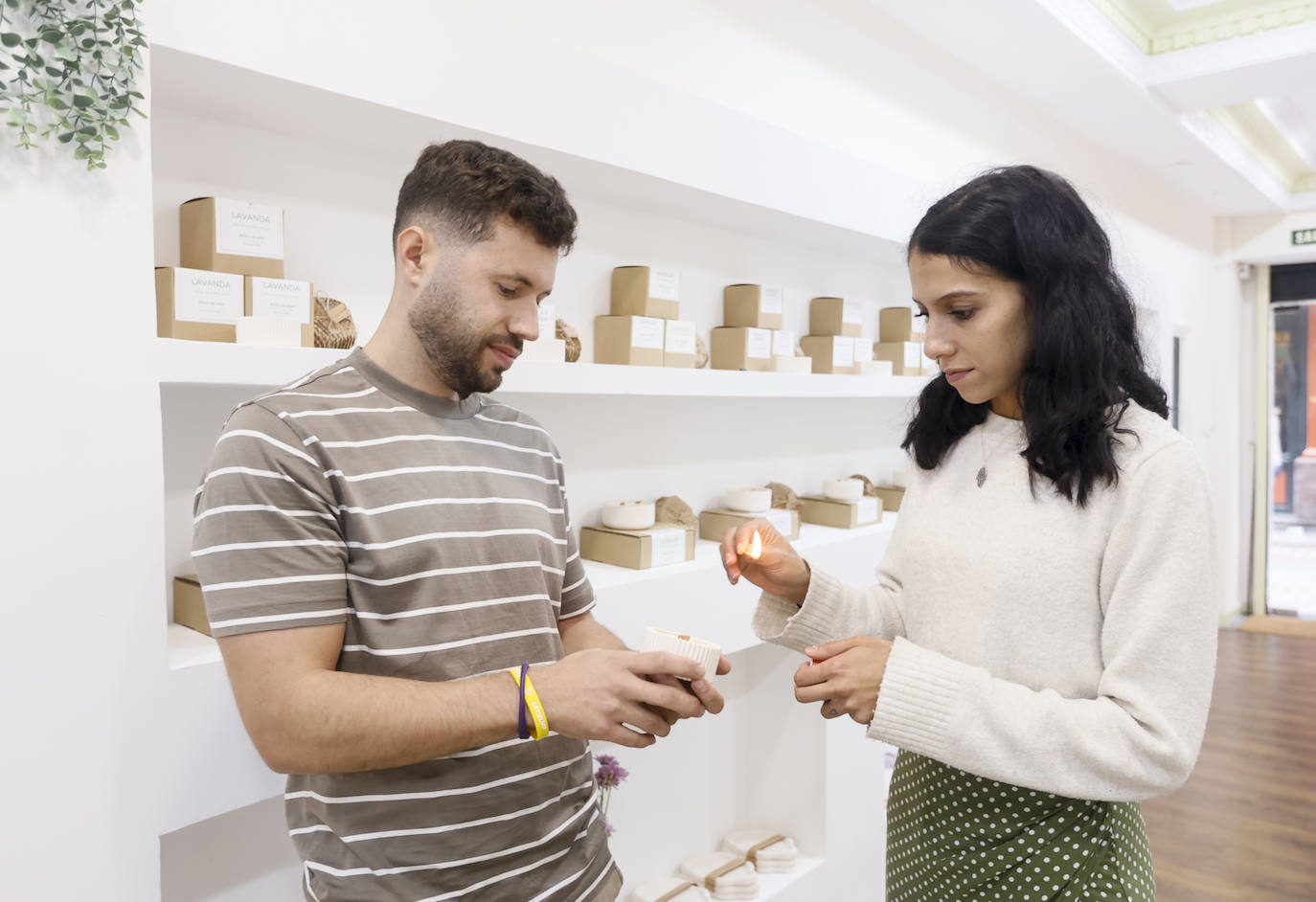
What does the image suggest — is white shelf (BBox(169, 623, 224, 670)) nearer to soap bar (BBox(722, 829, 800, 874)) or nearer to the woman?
the woman

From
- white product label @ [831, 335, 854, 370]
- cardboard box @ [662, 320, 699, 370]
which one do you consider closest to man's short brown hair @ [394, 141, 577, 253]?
cardboard box @ [662, 320, 699, 370]

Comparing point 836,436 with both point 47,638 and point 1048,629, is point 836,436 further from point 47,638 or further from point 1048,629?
point 47,638

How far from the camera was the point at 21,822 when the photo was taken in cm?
123

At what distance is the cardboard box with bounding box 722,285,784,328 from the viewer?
2.62 m

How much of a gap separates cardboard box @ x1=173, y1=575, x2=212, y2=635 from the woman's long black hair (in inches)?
50.4

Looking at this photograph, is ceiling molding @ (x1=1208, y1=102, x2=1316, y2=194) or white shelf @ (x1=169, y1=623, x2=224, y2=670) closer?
white shelf @ (x1=169, y1=623, x2=224, y2=670)

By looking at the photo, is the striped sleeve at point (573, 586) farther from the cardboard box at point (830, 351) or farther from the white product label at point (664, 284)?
the cardboard box at point (830, 351)

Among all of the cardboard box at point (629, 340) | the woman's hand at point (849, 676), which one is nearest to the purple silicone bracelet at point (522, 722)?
the woman's hand at point (849, 676)

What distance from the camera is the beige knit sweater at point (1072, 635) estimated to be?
3.57ft

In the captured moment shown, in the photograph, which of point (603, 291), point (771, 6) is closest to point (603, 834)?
point (603, 291)

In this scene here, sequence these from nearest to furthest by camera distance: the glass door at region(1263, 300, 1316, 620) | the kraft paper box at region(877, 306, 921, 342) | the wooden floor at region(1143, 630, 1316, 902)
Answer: the wooden floor at region(1143, 630, 1316, 902) → the kraft paper box at region(877, 306, 921, 342) → the glass door at region(1263, 300, 1316, 620)

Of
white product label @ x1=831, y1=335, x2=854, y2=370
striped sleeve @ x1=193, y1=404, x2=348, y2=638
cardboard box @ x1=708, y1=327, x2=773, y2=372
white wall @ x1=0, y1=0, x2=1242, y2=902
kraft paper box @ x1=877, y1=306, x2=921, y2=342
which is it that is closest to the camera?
striped sleeve @ x1=193, y1=404, x2=348, y2=638

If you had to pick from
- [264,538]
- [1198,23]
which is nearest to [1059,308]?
[264,538]

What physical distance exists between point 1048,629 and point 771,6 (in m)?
2.20
